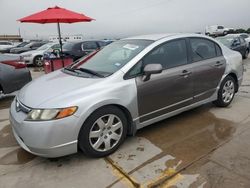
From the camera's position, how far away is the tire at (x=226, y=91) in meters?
4.43

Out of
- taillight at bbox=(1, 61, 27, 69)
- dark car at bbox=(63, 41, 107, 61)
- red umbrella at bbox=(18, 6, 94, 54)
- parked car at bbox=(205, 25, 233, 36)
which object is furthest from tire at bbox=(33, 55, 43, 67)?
parked car at bbox=(205, 25, 233, 36)

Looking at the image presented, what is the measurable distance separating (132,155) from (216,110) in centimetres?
225

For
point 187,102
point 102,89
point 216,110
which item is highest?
point 102,89

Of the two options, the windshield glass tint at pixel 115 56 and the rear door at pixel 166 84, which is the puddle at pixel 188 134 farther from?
the windshield glass tint at pixel 115 56

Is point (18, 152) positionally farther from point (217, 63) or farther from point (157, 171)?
point (217, 63)

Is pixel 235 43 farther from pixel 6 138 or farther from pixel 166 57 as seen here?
pixel 6 138

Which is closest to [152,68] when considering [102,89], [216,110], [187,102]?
[102,89]

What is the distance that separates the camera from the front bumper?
2.57m

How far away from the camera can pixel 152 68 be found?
3.12 meters

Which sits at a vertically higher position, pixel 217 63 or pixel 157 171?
pixel 217 63

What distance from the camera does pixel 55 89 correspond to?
2.96 m

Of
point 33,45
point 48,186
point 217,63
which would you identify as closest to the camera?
point 48,186

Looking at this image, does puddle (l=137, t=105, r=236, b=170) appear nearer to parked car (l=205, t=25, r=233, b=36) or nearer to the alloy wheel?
the alloy wheel

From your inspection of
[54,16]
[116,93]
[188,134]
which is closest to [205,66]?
[188,134]
